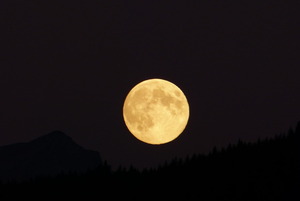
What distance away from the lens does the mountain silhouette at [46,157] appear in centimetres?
8019

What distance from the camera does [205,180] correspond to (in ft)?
67.1

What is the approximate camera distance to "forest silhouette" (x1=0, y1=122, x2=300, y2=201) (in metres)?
20.1

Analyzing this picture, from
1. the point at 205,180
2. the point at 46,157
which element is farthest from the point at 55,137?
the point at 205,180

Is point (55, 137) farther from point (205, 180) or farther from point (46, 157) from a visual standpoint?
point (205, 180)

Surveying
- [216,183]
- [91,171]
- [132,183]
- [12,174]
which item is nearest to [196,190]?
[216,183]

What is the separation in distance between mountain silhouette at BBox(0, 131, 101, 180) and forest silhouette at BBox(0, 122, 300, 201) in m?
58.1

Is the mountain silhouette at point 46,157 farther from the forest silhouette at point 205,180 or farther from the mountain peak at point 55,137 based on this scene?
the forest silhouette at point 205,180

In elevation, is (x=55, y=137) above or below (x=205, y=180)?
above

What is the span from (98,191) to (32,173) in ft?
203

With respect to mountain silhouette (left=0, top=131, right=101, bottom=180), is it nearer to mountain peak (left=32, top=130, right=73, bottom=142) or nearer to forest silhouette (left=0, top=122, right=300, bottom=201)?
mountain peak (left=32, top=130, right=73, bottom=142)

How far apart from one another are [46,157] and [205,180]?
6268 cm

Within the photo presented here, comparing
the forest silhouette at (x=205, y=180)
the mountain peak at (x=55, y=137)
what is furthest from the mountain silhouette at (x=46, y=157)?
the forest silhouette at (x=205, y=180)

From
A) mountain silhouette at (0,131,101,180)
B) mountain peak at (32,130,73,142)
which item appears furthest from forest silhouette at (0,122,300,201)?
mountain peak at (32,130,73,142)

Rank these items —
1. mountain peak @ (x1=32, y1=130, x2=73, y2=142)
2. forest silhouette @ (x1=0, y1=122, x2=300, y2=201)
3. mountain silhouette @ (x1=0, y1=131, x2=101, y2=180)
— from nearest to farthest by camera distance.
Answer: forest silhouette @ (x1=0, y1=122, x2=300, y2=201) < mountain silhouette @ (x1=0, y1=131, x2=101, y2=180) < mountain peak @ (x1=32, y1=130, x2=73, y2=142)
